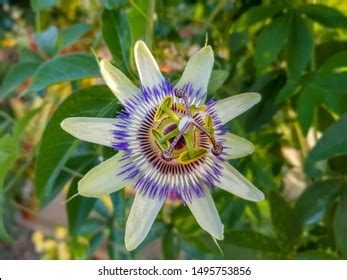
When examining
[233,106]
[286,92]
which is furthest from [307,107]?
[233,106]

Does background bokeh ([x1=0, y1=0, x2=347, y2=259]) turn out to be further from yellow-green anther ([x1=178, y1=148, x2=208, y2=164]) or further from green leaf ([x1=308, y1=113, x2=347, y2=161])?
yellow-green anther ([x1=178, y1=148, x2=208, y2=164])

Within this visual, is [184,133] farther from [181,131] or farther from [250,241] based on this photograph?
[250,241]

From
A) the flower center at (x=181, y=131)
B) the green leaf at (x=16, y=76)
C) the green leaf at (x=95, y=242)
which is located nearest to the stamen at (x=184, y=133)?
the flower center at (x=181, y=131)

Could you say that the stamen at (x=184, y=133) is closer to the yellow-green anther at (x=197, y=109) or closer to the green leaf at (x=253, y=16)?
the yellow-green anther at (x=197, y=109)

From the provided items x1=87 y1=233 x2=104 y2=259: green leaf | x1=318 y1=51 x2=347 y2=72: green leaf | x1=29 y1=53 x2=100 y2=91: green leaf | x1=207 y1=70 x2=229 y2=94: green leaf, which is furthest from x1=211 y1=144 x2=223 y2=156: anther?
x1=87 y1=233 x2=104 y2=259: green leaf
